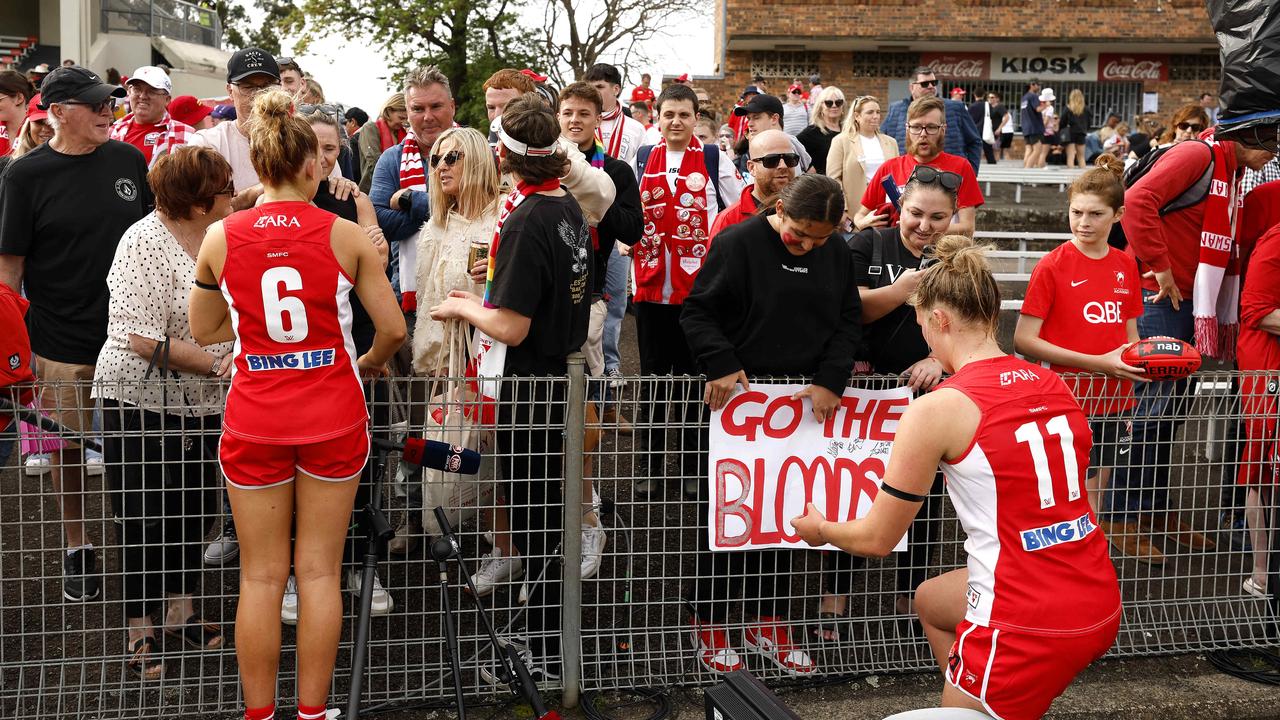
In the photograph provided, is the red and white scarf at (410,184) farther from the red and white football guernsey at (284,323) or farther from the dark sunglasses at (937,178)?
the dark sunglasses at (937,178)

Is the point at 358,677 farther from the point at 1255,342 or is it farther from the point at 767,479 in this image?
the point at 1255,342

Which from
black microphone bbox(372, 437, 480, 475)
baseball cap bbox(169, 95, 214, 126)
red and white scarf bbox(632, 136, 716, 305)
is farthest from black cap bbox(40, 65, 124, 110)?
red and white scarf bbox(632, 136, 716, 305)

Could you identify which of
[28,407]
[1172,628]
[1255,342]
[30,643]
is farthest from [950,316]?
[30,643]

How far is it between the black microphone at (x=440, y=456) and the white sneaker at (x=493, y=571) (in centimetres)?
61

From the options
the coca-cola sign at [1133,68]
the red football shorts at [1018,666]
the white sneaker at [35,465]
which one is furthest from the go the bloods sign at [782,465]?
the coca-cola sign at [1133,68]

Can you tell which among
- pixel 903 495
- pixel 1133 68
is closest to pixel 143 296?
pixel 903 495

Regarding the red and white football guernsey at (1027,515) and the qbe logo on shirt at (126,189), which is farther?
the qbe logo on shirt at (126,189)

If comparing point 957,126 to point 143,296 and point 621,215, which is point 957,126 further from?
point 143,296

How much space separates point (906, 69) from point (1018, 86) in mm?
3925

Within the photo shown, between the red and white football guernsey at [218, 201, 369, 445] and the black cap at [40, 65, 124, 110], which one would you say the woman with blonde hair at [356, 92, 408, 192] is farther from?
the red and white football guernsey at [218, 201, 369, 445]

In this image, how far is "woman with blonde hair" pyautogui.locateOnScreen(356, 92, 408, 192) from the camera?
7965mm

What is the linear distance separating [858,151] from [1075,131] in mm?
19278

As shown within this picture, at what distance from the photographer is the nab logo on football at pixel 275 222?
11.4ft

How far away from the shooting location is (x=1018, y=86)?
1395 inches
